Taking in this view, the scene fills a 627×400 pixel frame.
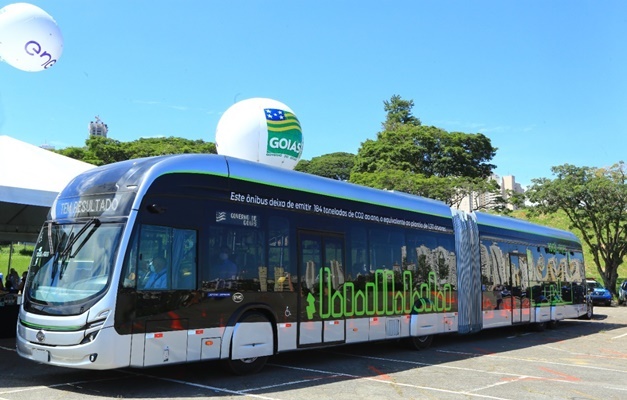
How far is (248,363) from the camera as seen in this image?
9.27 meters

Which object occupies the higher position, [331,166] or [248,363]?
[331,166]

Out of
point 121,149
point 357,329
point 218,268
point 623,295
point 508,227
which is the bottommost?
point 357,329

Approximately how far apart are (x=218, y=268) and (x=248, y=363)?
174 centimetres

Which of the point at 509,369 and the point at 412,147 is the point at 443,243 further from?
the point at 412,147

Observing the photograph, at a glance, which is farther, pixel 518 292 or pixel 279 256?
pixel 518 292

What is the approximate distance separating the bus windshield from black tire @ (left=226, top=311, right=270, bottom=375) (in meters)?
2.34

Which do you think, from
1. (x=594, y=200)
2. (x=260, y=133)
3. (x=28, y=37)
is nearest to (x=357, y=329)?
(x=260, y=133)

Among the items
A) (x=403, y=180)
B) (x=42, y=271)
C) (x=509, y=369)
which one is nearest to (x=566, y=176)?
(x=403, y=180)

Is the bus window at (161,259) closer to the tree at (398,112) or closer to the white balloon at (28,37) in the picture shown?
the white balloon at (28,37)

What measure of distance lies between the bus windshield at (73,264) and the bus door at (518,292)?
12.2m

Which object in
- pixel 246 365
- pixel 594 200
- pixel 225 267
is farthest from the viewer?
pixel 594 200

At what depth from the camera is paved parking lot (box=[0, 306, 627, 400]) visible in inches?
318

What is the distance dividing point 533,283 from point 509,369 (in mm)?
7572

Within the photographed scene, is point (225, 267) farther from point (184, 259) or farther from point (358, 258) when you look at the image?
point (358, 258)
